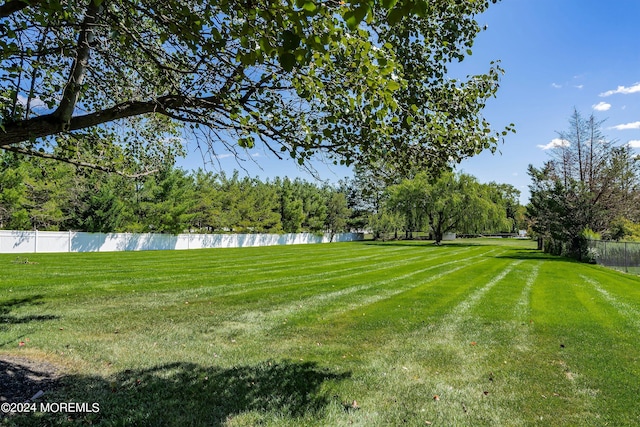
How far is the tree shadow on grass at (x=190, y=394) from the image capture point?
3.69 meters

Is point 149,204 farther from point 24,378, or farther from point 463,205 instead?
point 463,205

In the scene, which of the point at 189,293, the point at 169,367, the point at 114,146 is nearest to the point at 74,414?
the point at 169,367

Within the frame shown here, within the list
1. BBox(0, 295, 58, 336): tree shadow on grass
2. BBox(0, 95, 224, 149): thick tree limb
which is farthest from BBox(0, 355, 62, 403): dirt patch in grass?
BBox(0, 95, 224, 149): thick tree limb

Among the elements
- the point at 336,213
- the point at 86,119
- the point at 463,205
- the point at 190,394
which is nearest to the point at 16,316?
the point at 86,119

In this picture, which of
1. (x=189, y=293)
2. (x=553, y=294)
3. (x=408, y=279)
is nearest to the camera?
(x=189, y=293)

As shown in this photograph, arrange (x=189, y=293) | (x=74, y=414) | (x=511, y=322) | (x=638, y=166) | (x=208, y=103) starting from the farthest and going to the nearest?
(x=638, y=166) → (x=189, y=293) → (x=511, y=322) → (x=208, y=103) → (x=74, y=414)

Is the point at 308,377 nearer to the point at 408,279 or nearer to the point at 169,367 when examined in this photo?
the point at 169,367

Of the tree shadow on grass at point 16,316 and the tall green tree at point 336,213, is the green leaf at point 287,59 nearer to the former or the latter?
the tree shadow on grass at point 16,316

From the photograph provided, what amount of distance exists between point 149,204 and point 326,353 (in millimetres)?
33728

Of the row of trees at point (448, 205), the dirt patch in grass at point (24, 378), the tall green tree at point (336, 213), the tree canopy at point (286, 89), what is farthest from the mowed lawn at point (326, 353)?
the tall green tree at point (336, 213)

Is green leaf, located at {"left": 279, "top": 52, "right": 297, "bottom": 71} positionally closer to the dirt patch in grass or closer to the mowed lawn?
the mowed lawn

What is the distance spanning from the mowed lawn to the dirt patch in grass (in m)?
0.14

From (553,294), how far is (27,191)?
109ft

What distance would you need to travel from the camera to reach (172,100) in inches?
183
